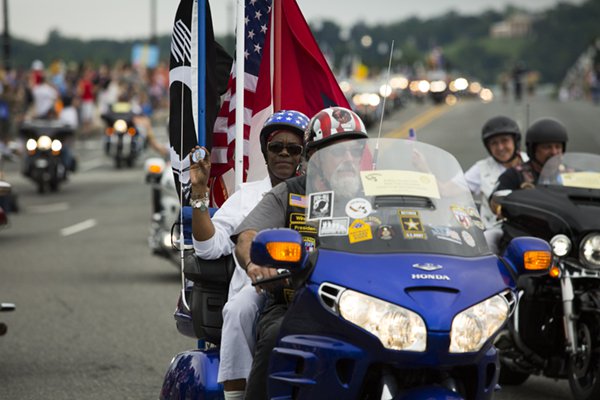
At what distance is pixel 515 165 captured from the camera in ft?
30.2

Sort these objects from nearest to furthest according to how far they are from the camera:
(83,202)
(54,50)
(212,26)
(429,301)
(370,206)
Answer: (429,301) < (370,206) < (212,26) < (83,202) < (54,50)

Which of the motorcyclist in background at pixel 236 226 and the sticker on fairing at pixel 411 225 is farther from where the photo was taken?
the motorcyclist in background at pixel 236 226

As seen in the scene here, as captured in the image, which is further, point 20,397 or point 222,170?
point 20,397

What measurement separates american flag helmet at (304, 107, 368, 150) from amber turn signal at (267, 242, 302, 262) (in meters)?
0.99

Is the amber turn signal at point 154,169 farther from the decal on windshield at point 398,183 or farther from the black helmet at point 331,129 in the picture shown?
the decal on windshield at point 398,183

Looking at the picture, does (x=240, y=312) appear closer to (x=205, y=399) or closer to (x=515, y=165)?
(x=205, y=399)

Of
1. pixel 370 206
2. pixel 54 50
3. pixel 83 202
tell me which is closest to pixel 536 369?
pixel 370 206

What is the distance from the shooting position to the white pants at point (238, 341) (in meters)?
5.46

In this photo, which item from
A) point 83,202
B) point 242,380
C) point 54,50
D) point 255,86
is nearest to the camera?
point 242,380

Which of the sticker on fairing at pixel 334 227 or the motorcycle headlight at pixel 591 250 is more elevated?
the sticker on fairing at pixel 334 227

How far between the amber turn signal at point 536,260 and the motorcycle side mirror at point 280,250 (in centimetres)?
93

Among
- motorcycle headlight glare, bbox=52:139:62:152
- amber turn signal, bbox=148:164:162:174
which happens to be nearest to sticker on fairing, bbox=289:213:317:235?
amber turn signal, bbox=148:164:162:174

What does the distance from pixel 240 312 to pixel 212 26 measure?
1.98 meters

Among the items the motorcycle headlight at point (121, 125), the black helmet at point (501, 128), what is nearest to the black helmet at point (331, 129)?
the black helmet at point (501, 128)
